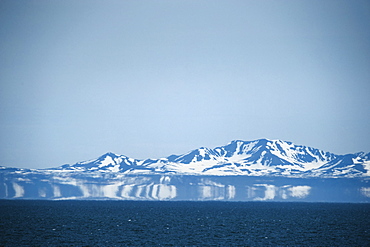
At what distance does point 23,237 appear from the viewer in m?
110

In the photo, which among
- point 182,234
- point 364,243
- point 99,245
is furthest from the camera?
point 182,234

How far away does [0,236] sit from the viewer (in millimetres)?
109688

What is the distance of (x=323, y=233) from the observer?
126m

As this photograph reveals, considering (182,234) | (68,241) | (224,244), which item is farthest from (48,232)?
(224,244)

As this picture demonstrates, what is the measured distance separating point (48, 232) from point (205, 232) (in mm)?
31917

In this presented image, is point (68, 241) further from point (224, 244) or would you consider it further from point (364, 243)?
point (364, 243)

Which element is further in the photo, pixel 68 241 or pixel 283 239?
pixel 283 239

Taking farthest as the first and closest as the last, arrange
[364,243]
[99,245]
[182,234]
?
1. [182,234]
2. [364,243]
3. [99,245]

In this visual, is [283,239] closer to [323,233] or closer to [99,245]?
[323,233]

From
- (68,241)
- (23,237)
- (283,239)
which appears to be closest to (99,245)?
(68,241)

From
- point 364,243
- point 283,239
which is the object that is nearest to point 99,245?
point 283,239

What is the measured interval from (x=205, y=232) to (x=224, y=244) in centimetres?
2335

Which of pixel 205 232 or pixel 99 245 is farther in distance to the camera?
pixel 205 232

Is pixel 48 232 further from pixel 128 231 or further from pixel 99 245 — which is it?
pixel 99 245
